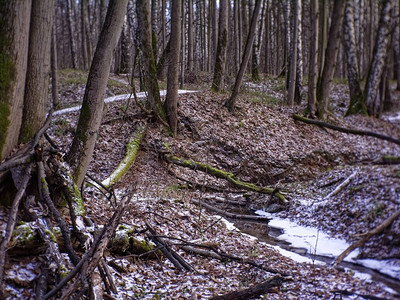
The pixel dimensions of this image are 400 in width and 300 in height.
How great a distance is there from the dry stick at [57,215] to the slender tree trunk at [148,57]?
7.76 metres

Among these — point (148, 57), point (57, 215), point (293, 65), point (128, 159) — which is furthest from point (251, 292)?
point (293, 65)

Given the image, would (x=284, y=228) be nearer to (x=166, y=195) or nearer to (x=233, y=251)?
(x=233, y=251)

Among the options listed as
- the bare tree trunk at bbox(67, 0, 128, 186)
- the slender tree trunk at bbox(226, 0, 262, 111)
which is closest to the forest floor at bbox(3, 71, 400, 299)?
the slender tree trunk at bbox(226, 0, 262, 111)

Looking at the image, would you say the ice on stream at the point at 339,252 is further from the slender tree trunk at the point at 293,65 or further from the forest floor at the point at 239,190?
the slender tree trunk at the point at 293,65

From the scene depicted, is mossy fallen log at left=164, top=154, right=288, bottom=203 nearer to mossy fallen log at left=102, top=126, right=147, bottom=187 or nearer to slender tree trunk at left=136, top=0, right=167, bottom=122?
mossy fallen log at left=102, top=126, right=147, bottom=187

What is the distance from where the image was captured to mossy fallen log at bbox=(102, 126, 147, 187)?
8711mm

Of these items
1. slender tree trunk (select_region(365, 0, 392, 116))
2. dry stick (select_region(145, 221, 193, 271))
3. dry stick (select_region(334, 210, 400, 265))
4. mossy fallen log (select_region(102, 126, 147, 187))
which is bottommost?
dry stick (select_region(145, 221, 193, 271))

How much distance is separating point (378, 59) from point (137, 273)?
Answer: 414cm

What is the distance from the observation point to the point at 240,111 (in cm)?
1467

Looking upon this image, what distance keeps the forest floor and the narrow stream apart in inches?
1.4

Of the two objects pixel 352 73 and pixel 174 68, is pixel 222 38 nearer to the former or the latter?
pixel 174 68

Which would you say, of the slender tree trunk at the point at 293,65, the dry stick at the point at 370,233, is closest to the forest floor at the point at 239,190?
the dry stick at the point at 370,233

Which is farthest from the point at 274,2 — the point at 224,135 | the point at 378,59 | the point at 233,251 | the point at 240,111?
the point at 378,59

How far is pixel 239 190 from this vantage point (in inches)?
400
